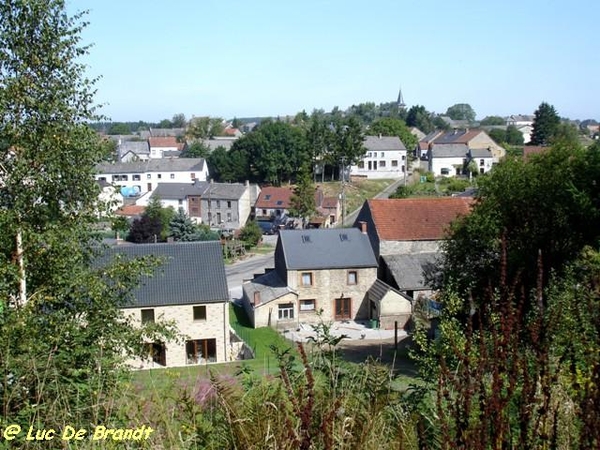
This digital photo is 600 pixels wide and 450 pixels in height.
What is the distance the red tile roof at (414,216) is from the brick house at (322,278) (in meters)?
2.49

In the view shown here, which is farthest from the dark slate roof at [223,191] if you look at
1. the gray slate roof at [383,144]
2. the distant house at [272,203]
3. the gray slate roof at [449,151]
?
the gray slate roof at [449,151]

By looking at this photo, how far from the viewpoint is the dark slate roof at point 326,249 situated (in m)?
29.7

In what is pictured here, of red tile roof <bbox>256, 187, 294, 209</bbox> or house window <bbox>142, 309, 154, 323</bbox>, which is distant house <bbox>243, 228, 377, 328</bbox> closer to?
house window <bbox>142, 309, 154, 323</bbox>

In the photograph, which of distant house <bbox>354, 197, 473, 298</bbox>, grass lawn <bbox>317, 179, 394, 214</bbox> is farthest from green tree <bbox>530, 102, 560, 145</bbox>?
distant house <bbox>354, 197, 473, 298</bbox>

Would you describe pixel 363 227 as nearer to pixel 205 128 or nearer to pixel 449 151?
pixel 449 151

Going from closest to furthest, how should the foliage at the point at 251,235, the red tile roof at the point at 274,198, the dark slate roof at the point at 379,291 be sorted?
the dark slate roof at the point at 379,291, the foliage at the point at 251,235, the red tile roof at the point at 274,198

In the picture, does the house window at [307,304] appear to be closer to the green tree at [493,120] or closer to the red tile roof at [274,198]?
the red tile roof at [274,198]

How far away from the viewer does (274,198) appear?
192 ft

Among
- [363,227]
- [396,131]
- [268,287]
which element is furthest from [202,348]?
[396,131]

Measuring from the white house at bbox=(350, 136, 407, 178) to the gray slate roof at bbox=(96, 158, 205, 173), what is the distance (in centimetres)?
2021

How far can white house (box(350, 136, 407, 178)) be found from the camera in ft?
240

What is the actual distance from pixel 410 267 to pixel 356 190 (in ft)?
122

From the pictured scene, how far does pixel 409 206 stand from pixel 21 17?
26987mm

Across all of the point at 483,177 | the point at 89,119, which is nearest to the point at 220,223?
the point at 483,177
